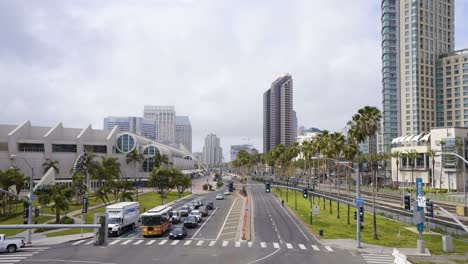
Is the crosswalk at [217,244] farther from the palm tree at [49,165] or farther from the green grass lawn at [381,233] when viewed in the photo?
the palm tree at [49,165]

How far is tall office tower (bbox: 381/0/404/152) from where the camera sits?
629 ft

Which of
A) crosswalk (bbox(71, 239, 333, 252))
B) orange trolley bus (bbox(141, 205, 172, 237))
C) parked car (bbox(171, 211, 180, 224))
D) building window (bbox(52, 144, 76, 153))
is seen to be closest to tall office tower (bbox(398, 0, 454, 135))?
building window (bbox(52, 144, 76, 153))

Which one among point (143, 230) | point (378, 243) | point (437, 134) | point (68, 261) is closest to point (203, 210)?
point (143, 230)

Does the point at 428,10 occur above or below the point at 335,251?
above

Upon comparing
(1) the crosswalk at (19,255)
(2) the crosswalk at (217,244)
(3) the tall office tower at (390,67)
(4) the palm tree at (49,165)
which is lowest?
(2) the crosswalk at (217,244)

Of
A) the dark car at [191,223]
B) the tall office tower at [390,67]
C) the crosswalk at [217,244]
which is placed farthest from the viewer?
the tall office tower at [390,67]

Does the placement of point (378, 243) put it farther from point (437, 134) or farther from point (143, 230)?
point (437, 134)

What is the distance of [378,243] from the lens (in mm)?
47875

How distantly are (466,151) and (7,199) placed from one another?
13108cm

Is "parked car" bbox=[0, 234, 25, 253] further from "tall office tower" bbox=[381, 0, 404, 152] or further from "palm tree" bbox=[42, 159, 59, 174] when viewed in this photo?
"tall office tower" bbox=[381, 0, 404, 152]

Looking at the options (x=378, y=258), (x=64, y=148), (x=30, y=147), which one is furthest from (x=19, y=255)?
(x=64, y=148)

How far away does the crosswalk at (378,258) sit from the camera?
37.6 metres

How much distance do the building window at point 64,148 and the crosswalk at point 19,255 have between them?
9771 centimetres

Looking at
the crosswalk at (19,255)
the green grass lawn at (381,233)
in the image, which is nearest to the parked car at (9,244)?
the crosswalk at (19,255)
